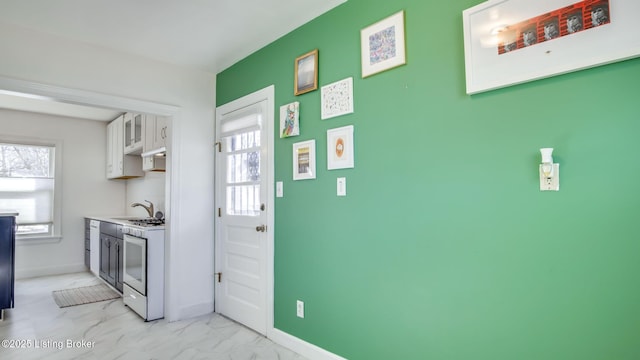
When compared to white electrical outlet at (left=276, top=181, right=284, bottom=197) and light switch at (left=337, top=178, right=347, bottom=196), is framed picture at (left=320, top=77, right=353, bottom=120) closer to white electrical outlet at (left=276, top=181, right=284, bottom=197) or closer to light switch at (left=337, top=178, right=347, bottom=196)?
light switch at (left=337, top=178, right=347, bottom=196)

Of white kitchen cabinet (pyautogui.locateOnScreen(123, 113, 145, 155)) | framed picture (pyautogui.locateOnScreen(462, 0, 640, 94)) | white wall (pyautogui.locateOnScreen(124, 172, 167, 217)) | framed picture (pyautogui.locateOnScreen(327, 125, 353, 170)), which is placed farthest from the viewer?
white wall (pyautogui.locateOnScreen(124, 172, 167, 217))

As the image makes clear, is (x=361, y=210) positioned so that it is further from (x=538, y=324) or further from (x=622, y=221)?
(x=622, y=221)

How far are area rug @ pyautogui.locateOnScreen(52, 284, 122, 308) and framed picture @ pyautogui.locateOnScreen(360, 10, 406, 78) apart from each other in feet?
12.8

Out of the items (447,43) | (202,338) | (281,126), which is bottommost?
(202,338)

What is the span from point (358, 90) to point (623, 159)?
1398mm

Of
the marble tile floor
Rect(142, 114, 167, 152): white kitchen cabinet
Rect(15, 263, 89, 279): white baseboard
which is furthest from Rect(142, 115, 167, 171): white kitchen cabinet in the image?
Rect(15, 263, 89, 279): white baseboard

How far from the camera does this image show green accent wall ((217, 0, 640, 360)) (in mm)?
1394

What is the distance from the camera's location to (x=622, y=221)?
1356 millimetres

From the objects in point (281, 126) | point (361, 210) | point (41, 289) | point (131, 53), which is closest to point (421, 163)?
point (361, 210)

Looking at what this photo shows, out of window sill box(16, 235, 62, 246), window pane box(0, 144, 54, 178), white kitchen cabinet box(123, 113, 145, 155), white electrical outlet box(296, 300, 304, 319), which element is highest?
white kitchen cabinet box(123, 113, 145, 155)

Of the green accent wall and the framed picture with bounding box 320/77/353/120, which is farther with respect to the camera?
the framed picture with bounding box 320/77/353/120

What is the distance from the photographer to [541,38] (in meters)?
1.52

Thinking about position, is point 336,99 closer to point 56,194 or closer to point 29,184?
point 56,194

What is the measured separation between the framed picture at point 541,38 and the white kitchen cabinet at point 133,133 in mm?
4175
